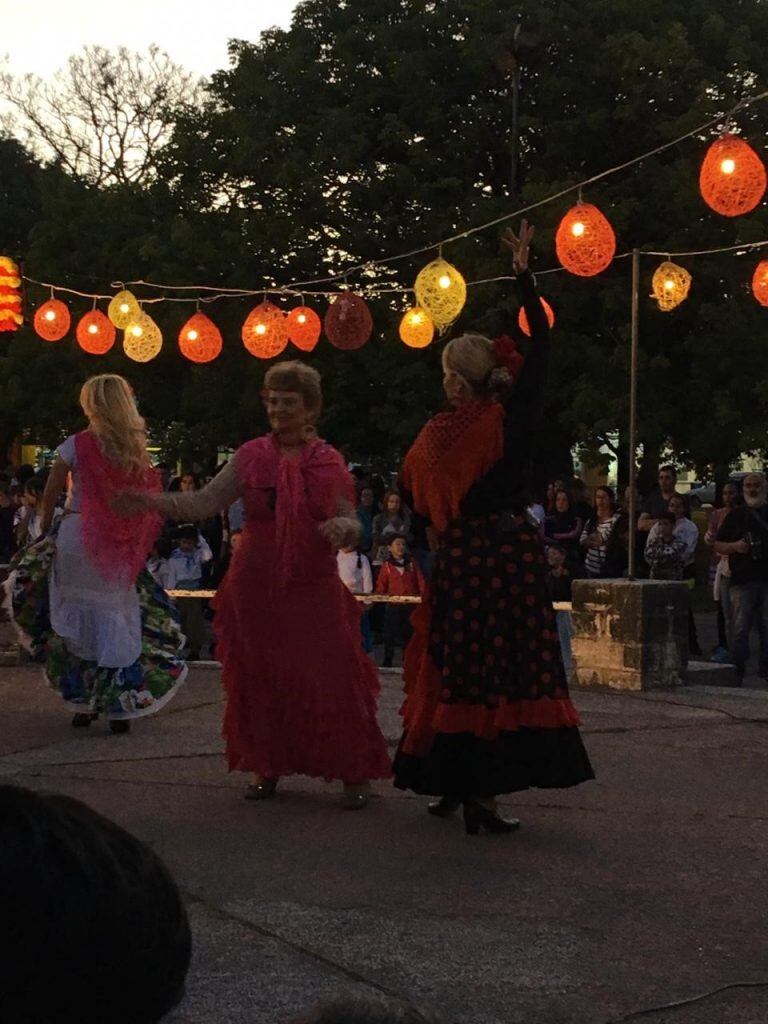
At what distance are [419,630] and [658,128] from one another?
701 inches

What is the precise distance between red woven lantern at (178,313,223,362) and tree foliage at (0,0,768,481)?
19.2ft

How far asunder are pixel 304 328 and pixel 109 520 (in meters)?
9.84

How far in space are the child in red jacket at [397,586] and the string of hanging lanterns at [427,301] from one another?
2.25 metres

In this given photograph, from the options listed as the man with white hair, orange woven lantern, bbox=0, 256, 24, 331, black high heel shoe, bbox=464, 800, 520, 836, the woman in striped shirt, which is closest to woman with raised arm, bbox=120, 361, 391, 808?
black high heel shoe, bbox=464, 800, 520, 836

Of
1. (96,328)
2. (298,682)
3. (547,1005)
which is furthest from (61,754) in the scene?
(96,328)

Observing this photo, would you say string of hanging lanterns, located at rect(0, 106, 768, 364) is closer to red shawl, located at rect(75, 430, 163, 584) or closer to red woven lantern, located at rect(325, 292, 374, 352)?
red woven lantern, located at rect(325, 292, 374, 352)

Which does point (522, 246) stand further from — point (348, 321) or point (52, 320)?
point (52, 320)

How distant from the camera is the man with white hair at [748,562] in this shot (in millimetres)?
12117

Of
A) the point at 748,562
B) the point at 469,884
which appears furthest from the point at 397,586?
the point at 469,884

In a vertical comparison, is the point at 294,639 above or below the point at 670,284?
below

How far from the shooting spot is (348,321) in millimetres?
15461

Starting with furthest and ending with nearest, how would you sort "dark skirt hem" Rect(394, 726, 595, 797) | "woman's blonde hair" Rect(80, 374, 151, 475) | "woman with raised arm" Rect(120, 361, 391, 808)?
"woman's blonde hair" Rect(80, 374, 151, 475) → "woman with raised arm" Rect(120, 361, 391, 808) → "dark skirt hem" Rect(394, 726, 595, 797)

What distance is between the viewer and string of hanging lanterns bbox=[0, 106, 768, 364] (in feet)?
Result: 32.8

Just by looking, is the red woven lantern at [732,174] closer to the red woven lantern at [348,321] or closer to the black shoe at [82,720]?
the black shoe at [82,720]
